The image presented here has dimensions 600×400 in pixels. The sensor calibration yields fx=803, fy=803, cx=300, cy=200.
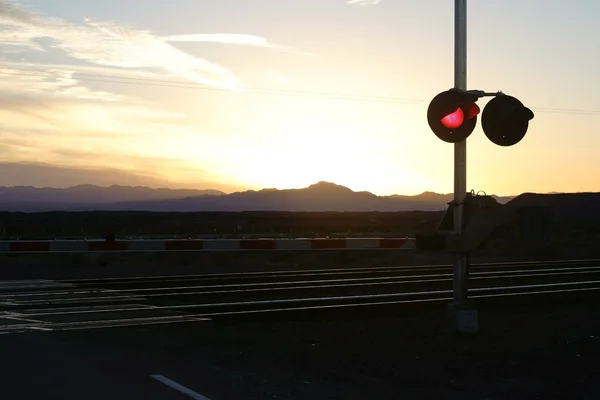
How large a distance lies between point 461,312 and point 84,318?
6611 millimetres

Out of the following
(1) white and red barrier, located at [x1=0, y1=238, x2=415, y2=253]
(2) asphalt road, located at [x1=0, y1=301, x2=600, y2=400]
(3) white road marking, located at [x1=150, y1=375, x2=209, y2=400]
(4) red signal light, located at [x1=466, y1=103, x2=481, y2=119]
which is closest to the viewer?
(3) white road marking, located at [x1=150, y1=375, x2=209, y2=400]

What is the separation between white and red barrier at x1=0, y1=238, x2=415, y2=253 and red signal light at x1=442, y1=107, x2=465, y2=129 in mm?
19026

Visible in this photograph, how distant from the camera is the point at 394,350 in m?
11.7

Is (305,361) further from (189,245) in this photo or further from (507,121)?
(189,245)

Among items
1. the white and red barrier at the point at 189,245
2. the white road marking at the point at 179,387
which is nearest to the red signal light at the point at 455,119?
the white road marking at the point at 179,387

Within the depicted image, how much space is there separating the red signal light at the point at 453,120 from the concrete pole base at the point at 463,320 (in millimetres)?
2891

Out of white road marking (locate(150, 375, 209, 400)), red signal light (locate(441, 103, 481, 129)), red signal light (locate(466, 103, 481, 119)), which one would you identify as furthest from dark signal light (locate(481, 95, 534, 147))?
white road marking (locate(150, 375, 209, 400))

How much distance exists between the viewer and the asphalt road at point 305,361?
8.78 m

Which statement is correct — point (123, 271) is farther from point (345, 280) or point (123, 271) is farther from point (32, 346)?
point (32, 346)

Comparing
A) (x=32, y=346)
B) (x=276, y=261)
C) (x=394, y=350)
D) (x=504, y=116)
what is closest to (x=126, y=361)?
(x=32, y=346)

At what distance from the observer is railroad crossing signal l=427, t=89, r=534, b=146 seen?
1170 centimetres

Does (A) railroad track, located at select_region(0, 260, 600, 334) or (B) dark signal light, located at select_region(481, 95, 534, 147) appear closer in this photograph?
(B) dark signal light, located at select_region(481, 95, 534, 147)

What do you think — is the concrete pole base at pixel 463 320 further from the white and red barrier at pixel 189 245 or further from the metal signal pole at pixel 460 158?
the white and red barrier at pixel 189 245

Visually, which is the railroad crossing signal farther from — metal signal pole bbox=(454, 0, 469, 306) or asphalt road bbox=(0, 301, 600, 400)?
asphalt road bbox=(0, 301, 600, 400)
